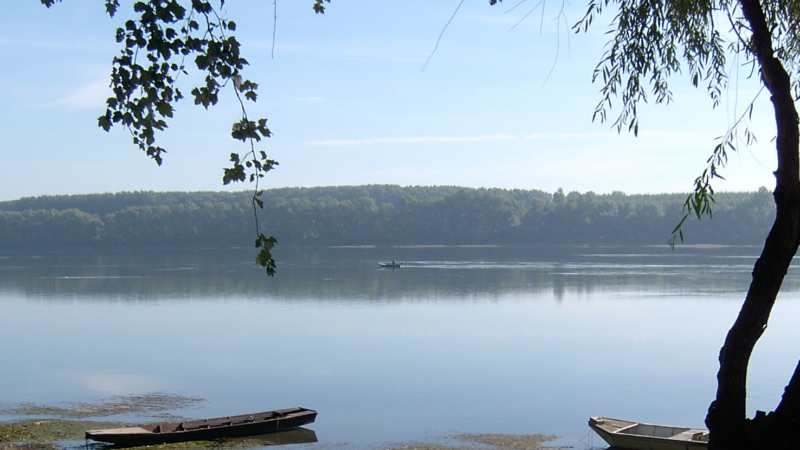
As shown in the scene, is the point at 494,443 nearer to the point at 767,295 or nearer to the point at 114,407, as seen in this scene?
the point at 114,407

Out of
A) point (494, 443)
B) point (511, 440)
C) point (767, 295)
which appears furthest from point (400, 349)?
point (767, 295)

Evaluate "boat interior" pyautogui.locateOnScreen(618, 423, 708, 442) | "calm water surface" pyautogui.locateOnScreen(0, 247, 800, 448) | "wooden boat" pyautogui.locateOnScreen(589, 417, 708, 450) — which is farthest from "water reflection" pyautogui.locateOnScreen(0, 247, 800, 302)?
"boat interior" pyautogui.locateOnScreen(618, 423, 708, 442)

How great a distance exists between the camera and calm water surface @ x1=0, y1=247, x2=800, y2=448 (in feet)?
55.9

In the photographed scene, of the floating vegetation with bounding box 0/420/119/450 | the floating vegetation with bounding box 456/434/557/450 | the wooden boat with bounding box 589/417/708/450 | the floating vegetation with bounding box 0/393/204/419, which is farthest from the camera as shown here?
the floating vegetation with bounding box 0/393/204/419

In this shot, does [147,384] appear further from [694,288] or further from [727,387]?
[694,288]

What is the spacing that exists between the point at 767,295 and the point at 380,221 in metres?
100

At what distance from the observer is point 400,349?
2362 cm

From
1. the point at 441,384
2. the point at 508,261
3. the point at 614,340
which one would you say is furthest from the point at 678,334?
the point at 508,261

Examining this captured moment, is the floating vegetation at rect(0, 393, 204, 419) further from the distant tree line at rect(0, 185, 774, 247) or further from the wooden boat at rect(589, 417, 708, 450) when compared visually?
the distant tree line at rect(0, 185, 774, 247)

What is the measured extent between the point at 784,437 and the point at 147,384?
16.8 m

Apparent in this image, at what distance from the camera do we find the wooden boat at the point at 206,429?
1401 cm

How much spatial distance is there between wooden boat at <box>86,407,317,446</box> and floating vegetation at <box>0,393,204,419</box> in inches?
83.8

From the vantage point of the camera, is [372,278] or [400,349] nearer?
[400,349]

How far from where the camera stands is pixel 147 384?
19.5 metres
